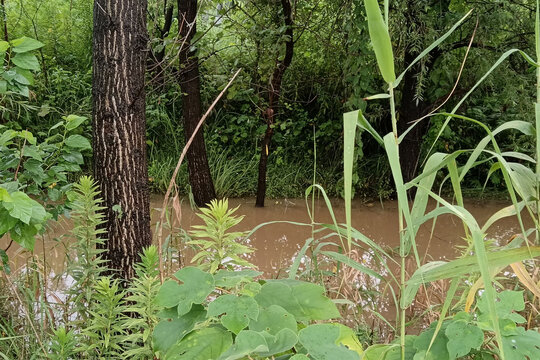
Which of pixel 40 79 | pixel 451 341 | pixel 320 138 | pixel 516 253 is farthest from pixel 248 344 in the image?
pixel 40 79

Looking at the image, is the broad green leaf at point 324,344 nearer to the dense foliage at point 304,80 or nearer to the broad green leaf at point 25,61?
the broad green leaf at point 25,61

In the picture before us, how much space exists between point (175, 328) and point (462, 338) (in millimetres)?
504

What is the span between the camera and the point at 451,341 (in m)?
0.86

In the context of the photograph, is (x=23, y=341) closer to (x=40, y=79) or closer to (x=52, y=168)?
(x=52, y=168)

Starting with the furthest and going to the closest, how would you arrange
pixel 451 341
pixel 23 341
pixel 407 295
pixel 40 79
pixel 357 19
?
pixel 40 79 → pixel 357 19 → pixel 23 341 → pixel 407 295 → pixel 451 341

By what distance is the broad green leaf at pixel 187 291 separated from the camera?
0.83 m

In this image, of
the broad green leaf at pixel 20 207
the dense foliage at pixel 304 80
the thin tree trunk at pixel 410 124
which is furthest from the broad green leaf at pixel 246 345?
the thin tree trunk at pixel 410 124

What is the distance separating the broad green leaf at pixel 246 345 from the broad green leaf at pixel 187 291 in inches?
4.8

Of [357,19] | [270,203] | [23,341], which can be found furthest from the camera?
[270,203]

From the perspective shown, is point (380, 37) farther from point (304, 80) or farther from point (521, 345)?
point (304, 80)

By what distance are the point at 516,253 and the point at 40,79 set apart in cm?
662

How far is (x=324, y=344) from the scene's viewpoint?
0.76 meters

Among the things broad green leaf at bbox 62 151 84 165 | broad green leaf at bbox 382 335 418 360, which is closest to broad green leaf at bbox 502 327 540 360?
broad green leaf at bbox 382 335 418 360

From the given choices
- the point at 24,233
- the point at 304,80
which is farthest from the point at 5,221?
the point at 304,80
